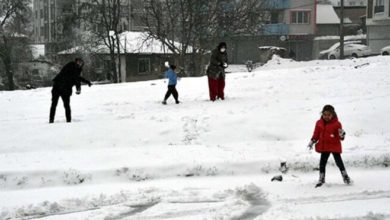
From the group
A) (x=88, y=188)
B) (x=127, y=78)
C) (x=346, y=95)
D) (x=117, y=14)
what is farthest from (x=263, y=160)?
(x=127, y=78)

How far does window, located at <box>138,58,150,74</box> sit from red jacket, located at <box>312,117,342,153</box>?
40.6m

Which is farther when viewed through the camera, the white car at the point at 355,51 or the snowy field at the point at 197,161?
the white car at the point at 355,51

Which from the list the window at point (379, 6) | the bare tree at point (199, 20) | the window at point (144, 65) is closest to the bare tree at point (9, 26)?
the window at point (144, 65)

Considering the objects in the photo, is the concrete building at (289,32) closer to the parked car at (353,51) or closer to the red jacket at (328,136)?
the parked car at (353,51)

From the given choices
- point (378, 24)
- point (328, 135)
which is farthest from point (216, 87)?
point (378, 24)

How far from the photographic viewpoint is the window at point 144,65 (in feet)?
156

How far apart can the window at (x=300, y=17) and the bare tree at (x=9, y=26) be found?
2879 cm

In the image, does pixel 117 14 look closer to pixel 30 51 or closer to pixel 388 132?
pixel 30 51

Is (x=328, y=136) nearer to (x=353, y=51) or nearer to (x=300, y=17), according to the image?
(x=353, y=51)

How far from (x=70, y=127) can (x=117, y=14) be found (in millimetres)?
31477

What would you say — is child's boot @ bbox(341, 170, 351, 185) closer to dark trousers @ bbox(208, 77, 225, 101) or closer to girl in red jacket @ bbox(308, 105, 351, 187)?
girl in red jacket @ bbox(308, 105, 351, 187)

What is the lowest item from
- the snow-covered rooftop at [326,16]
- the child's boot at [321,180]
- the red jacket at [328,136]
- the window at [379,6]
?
the child's boot at [321,180]

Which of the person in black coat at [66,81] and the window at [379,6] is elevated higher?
the window at [379,6]

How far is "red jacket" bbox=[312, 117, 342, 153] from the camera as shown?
766cm
